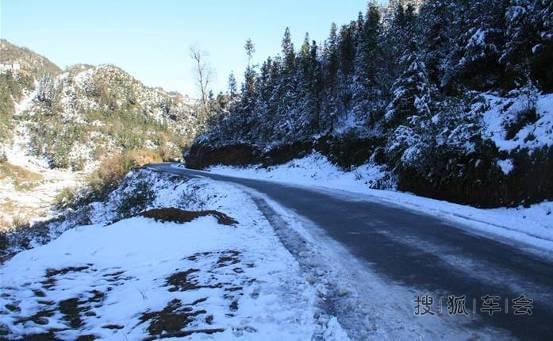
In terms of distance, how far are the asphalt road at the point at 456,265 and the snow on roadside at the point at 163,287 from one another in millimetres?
1446

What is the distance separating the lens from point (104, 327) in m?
5.00

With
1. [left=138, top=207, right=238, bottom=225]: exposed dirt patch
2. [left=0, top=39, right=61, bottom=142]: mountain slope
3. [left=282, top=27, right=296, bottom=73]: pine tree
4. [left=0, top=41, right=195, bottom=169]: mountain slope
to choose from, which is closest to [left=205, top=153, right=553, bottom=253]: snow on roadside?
[left=138, top=207, right=238, bottom=225]: exposed dirt patch

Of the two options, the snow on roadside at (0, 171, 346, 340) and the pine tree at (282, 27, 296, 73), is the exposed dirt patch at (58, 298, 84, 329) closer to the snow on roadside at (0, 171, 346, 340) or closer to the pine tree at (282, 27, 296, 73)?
the snow on roadside at (0, 171, 346, 340)

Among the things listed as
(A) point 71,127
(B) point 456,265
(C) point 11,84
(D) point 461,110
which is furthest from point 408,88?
(C) point 11,84

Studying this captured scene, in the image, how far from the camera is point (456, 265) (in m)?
6.50

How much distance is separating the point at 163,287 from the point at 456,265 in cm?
423

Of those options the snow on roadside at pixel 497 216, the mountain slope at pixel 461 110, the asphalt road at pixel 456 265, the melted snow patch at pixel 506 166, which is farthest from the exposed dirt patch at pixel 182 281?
the melted snow patch at pixel 506 166

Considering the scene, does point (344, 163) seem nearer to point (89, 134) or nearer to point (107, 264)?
point (107, 264)

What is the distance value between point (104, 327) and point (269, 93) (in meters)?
52.9

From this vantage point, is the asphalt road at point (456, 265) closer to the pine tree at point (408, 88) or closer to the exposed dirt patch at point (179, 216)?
the exposed dirt patch at point (179, 216)

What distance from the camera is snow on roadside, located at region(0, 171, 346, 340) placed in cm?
482

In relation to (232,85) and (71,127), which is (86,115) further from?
(232,85)

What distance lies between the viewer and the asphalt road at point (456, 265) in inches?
187

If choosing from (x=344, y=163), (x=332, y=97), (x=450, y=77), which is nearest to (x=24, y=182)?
(x=332, y=97)
